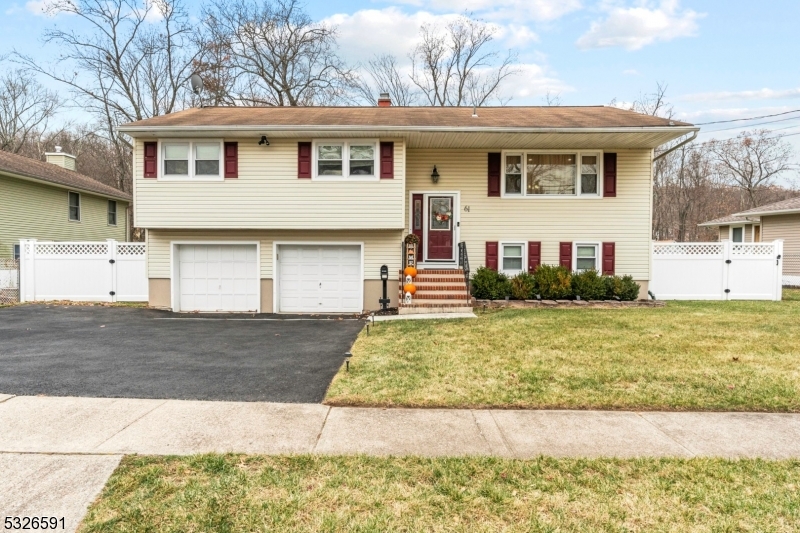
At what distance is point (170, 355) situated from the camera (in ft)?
21.7

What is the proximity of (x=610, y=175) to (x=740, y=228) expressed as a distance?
58.6 ft

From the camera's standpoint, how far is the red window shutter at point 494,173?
12.1 meters

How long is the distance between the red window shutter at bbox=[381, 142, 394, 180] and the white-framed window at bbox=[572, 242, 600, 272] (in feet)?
18.1

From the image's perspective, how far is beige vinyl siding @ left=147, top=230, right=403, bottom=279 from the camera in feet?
38.5

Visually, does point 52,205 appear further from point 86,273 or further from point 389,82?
point 389,82

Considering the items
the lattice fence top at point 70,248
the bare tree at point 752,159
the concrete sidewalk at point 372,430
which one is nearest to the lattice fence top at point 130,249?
the lattice fence top at point 70,248

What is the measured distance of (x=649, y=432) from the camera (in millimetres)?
3799

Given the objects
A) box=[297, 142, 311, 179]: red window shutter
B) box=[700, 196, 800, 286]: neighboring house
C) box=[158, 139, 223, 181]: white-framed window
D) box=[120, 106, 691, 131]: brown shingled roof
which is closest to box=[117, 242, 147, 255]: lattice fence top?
box=[158, 139, 223, 181]: white-framed window

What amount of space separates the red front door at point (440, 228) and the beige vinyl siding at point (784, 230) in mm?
16391

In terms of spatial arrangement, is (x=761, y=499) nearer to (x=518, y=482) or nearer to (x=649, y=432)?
(x=649, y=432)

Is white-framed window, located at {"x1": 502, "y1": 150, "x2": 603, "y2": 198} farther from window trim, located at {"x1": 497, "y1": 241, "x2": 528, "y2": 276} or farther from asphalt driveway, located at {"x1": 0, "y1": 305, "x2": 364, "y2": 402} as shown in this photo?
asphalt driveway, located at {"x1": 0, "y1": 305, "x2": 364, "y2": 402}

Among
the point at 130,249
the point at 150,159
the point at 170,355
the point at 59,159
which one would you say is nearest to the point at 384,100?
the point at 150,159

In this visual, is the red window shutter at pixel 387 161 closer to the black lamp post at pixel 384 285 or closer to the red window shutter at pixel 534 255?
the black lamp post at pixel 384 285

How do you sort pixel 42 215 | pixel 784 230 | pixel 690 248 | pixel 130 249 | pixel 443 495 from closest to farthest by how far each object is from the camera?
pixel 443 495, pixel 130 249, pixel 690 248, pixel 42 215, pixel 784 230
